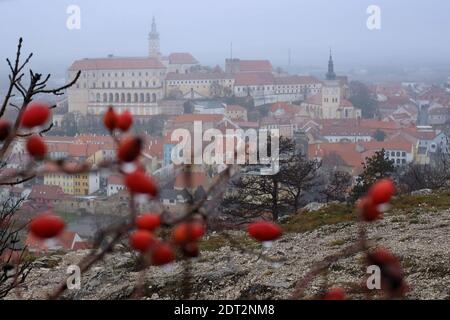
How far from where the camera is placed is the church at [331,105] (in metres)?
51.1

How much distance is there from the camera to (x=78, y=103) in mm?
50125

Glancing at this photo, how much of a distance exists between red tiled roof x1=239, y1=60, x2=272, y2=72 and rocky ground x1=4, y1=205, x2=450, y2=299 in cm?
5687

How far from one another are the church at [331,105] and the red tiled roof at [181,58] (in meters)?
17.0

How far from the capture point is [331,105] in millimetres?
52688

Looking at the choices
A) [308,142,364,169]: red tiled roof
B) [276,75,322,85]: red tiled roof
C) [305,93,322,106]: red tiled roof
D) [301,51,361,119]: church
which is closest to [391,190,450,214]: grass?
[308,142,364,169]: red tiled roof

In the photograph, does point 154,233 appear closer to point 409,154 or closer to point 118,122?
point 118,122

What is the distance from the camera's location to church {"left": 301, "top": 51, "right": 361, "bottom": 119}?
51094mm

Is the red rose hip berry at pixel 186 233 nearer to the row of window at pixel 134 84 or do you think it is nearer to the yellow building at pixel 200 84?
the row of window at pixel 134 84

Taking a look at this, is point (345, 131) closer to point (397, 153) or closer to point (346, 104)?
point (397, 153)

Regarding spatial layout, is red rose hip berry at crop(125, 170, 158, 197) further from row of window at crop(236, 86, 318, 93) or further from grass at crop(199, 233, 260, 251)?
row of window at crop(236, 86, 318, 93)

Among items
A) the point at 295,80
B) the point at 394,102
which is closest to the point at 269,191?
the point at 394,102

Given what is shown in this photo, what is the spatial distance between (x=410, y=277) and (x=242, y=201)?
6231 mm
